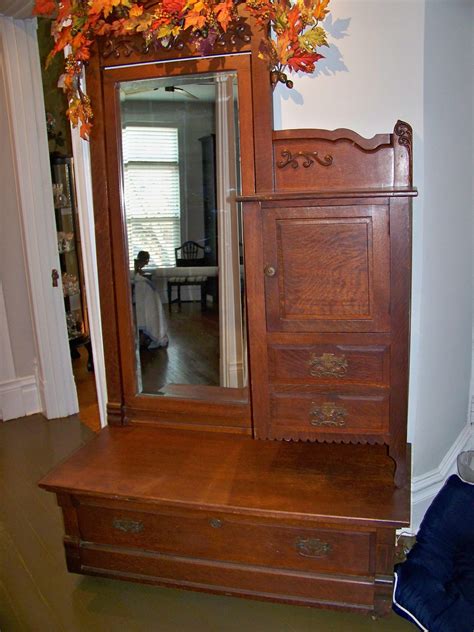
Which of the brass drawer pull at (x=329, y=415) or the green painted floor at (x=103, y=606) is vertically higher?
the brass drawer pull at (x=329, y=415)

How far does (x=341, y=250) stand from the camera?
1.71 m

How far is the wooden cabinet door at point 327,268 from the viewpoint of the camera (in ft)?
5.51

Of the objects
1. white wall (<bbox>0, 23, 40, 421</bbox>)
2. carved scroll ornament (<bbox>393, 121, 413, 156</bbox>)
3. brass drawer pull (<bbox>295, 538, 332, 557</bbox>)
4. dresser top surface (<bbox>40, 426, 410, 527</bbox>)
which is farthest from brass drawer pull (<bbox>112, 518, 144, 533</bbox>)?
white wall (<bbox>0, 23, 40, 421</bbox>)

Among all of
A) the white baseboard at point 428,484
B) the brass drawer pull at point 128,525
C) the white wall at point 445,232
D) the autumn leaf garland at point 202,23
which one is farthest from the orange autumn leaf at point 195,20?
the white baseboard at point 428,484

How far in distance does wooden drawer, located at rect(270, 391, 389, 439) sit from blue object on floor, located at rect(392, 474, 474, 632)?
0.55 m

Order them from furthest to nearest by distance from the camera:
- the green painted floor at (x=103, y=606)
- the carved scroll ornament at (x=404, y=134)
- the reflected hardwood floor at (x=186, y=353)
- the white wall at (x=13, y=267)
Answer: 1. the white wall at (x=13, y=267)
2. the reflected hardwood floor at (x=186, y=353)
3. the green painted floor at (x=103, y=606)
4. the carved scroll ornament at (x=404, y=134)

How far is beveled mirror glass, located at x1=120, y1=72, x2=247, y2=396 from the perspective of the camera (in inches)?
75.2

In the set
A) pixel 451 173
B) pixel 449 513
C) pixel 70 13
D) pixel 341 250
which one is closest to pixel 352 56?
pixel 451 173

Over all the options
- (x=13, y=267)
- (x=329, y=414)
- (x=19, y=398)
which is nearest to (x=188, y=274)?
(x=329, y=414)

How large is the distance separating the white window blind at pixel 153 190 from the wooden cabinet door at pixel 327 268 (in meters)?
0.41

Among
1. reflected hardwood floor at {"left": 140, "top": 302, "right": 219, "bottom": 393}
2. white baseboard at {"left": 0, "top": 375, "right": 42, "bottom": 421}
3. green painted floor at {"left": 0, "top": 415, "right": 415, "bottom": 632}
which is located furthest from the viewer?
white baseboard at {"left": 0, "top": 375, "right": 42, "bottom": 421}

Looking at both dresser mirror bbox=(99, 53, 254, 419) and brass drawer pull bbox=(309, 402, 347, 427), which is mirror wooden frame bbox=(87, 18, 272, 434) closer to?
dresser mirror bbox=(99, 53, 254, 419)

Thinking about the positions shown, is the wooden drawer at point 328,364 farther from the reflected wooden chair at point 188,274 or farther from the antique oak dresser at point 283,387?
the reflected wooden chair at point 188,274

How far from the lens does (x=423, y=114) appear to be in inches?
76.5
